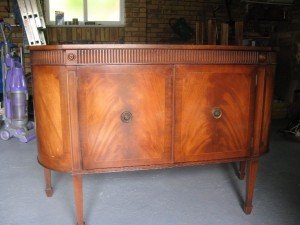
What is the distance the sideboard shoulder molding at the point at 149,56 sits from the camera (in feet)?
4.72

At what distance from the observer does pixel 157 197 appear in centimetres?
205

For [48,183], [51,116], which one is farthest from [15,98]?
[51,116]

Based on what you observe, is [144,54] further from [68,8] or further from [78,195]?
[68,8]

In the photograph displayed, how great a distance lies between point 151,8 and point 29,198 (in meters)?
3.99

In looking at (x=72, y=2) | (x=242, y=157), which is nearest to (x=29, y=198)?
(x=242, y=157)

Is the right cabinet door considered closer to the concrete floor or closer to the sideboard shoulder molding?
the sideboard shoulder molding

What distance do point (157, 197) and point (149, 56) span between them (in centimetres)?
99

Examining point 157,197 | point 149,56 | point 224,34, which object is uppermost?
point 224,34

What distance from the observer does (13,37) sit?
4797mm

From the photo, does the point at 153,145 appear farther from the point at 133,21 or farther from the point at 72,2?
the point at 72,2

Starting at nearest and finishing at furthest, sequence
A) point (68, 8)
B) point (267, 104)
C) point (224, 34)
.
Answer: point (267, 104) → point (224, 34) → point (68, 8)

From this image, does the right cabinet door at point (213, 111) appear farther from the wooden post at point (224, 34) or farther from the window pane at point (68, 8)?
the window pane at point (68, 8)

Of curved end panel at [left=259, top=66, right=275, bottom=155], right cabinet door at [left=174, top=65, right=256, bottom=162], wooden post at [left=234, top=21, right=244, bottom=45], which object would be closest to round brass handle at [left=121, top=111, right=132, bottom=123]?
right cabinet door at [left=174, top=65, right=256, bottom=162]

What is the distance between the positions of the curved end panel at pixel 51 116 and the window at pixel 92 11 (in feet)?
12.5
